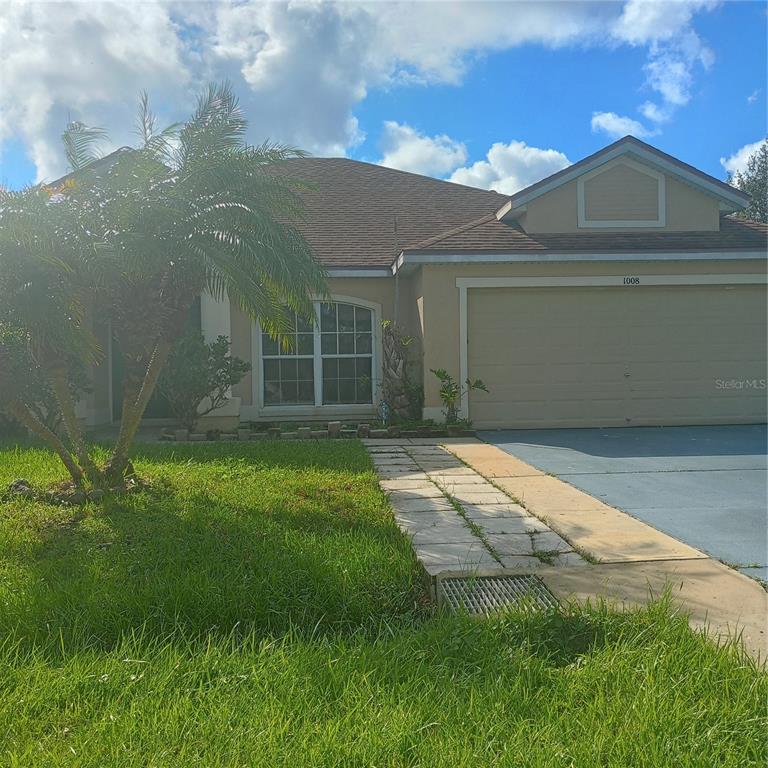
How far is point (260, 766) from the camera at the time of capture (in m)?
2.38

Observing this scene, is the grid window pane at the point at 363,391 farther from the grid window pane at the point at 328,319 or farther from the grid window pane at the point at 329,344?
the grid window pane at the point at 328,319

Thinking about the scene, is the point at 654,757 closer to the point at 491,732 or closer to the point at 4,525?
the point at 491,732

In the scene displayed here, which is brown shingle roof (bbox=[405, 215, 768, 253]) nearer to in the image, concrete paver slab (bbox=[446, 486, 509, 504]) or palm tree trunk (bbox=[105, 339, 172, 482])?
concrete paver slab (bbox=[446, 486, 509, 504])

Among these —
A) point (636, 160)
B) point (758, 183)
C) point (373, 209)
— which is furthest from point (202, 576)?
point (758, 183)

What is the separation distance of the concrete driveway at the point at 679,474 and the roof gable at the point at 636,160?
421 centimetres

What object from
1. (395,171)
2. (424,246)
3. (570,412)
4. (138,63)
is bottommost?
(570,412)

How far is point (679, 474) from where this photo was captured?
25.0 ft

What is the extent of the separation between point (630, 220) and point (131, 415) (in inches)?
374

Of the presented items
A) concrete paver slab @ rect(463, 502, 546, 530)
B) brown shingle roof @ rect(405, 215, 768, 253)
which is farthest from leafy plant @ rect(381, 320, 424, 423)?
concrete paver slab @ rect(463, 502, 546, 530)

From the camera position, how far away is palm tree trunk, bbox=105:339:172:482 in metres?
6.41

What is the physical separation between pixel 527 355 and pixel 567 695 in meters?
9.35

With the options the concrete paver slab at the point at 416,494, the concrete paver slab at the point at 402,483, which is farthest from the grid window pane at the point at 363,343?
the concrete paver slab at the point at 416,494

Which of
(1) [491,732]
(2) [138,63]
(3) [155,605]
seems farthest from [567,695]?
(2) [138,63]

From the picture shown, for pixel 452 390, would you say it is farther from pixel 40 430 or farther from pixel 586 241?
pixel 40 430
